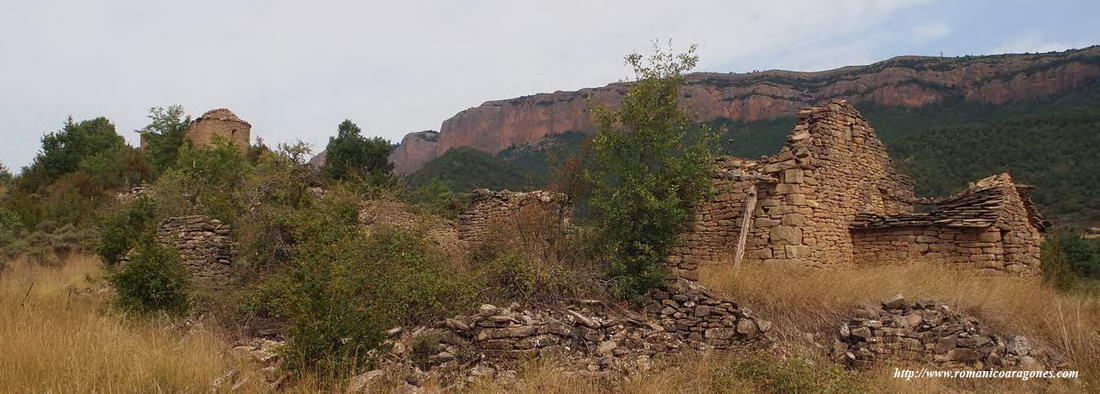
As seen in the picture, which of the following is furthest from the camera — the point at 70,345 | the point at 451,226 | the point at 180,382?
the point at 451,226

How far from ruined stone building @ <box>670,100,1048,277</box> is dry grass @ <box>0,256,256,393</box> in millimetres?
6786

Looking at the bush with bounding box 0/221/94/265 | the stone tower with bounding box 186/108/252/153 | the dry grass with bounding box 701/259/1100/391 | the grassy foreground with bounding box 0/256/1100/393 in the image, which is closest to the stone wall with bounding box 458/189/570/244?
the grassy foreground with bounding box 0/256/1100/393

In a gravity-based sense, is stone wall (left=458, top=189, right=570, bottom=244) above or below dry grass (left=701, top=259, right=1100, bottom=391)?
above

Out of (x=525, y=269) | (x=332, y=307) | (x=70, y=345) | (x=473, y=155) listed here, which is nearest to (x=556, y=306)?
(x=525, y=269)

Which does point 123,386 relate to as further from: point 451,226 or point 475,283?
point 451,226

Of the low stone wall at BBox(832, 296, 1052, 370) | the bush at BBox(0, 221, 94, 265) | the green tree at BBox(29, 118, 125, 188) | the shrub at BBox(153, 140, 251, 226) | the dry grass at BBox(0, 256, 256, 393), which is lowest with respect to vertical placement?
the low stone wall at BBox(832, 296, 1052, 370)

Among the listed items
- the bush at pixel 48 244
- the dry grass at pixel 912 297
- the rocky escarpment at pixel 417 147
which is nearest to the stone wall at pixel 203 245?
the bush at pixel 48 244

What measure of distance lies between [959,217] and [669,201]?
5.88 metres

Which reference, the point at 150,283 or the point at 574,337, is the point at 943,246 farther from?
the point at 150,283

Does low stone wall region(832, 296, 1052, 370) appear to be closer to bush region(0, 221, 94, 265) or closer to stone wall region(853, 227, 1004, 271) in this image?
stone wall region(853, 227, 1004, 271)

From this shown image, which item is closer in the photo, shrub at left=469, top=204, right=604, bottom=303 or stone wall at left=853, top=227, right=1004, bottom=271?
shrub at left=469, top=204, right=604, bottom=303

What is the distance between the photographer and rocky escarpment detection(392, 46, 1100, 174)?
51.9 m

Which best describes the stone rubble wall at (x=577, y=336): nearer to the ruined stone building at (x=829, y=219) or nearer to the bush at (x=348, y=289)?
the bush at (x=348, y=289)

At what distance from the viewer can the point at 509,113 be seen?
9175 cm
